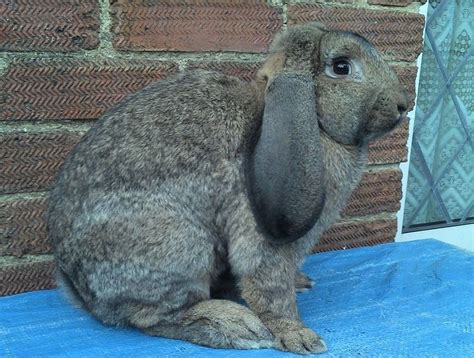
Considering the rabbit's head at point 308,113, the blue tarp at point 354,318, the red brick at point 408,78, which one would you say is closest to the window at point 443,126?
the red brick at point 408,78

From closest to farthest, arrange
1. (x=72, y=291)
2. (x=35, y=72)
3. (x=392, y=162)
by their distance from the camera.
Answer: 1. (x=72, y=291)
2. (x=35, y=72)
3. (x=392, y=162)

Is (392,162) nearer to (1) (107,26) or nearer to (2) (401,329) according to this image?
(2) (401,329)

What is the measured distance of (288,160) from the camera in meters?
1.06

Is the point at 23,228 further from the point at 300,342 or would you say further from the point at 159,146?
the point at 300,342

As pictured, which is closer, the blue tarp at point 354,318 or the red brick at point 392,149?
the blue tarp at point 354,318

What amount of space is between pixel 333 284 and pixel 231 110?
559mm

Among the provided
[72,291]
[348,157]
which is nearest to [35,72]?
[72,291]

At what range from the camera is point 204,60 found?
5.02 ft

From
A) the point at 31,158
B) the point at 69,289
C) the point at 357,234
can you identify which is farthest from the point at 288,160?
the point at 357,234

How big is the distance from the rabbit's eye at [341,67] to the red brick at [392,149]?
699 millimetres

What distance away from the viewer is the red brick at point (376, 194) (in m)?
1.80

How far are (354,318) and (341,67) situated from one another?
0.52m

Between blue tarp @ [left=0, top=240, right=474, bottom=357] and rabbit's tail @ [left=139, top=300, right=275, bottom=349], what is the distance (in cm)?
2

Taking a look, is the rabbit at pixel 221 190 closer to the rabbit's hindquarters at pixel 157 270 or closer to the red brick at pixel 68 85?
the rabbit's hindquarters at pixel 157 270
